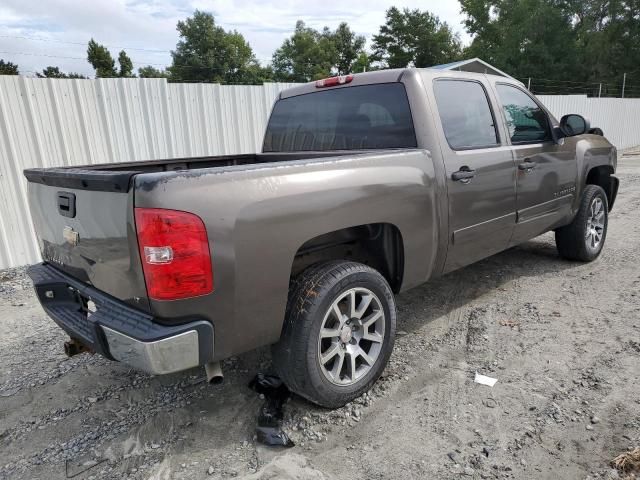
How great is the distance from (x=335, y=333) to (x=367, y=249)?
67 cm

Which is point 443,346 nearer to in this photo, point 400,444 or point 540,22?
point 400,444

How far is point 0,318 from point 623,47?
48884 mm

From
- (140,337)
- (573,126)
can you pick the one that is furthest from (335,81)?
(140,337)

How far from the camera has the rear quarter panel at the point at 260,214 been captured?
1952mm

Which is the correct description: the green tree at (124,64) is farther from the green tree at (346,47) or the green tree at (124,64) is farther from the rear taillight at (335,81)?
the rear taillight at (335,81)

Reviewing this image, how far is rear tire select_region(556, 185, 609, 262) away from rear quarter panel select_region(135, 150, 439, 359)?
9.87 feet

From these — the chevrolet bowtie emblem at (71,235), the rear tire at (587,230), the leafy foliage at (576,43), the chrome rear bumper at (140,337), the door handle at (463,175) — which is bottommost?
the rear tire at (587,230)

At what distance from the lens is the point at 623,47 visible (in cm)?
3966

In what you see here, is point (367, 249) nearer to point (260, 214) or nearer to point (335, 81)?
point (260, 214)

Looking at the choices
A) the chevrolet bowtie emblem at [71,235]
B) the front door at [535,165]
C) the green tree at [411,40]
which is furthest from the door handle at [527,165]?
the green tree at [411,40]

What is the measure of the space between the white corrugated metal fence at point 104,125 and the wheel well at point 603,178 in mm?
5029

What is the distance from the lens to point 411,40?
5625 centimetres

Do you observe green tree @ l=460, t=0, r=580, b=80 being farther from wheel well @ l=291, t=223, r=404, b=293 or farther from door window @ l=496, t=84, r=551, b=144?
wheel well @ l=291, t=223, r=404, b=293

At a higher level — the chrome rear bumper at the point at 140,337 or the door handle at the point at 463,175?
the door handle at the point at 463,175
